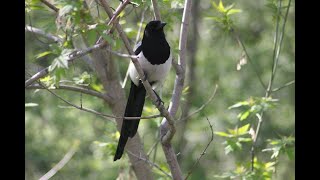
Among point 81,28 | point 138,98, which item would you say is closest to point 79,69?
point 138,98

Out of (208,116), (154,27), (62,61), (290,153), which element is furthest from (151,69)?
(208,116)

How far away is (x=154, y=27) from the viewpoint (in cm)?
391

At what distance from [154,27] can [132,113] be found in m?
0.60

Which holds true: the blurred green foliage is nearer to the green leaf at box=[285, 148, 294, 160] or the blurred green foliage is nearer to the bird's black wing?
the bird's black wing

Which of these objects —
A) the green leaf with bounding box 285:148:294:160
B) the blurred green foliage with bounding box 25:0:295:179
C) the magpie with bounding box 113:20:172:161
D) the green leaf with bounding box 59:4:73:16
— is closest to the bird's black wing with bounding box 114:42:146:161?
the magpie with bounding box 113:20:172:161

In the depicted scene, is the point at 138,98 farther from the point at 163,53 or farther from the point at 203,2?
the point at 203,2

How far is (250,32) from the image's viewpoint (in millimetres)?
7750

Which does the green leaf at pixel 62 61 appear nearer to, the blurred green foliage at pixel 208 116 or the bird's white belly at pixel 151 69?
the bird's white belly at pixel 151 69

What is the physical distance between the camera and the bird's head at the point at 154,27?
3824 mm

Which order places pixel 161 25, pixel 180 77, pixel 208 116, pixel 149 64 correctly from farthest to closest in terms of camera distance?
pixel 208 116
pixel 149 64
pixel 161 25
pixel 180 77

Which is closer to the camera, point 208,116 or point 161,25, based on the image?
point 161,25

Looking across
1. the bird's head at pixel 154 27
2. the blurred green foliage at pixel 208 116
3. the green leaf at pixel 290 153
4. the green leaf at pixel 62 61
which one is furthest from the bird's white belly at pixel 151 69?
the blurred green foliage at pixel 208 116

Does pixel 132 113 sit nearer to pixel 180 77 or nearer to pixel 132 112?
pixel 132 112
